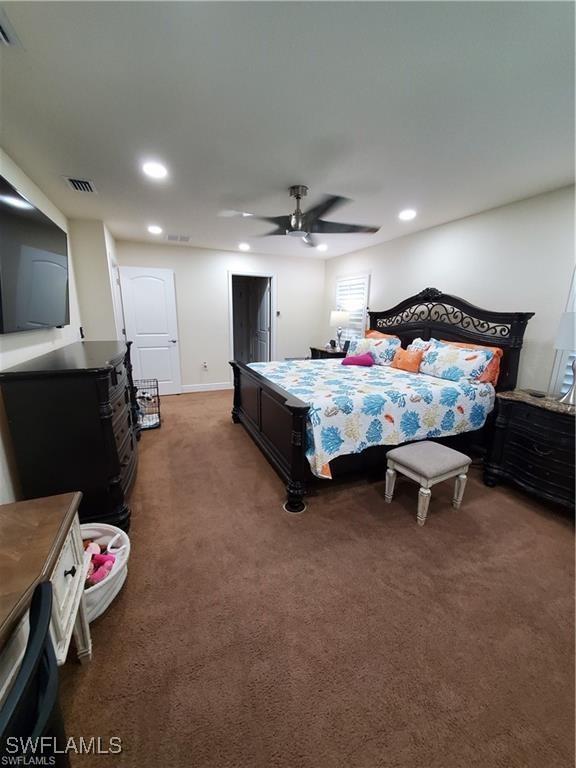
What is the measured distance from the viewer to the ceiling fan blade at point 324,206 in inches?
114

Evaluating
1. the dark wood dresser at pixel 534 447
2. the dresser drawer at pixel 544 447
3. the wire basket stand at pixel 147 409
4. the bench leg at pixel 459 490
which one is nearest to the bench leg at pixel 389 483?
the bench leg at pixel 459 490

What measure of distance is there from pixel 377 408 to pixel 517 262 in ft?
6.90

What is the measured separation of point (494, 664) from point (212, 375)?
16.9ft

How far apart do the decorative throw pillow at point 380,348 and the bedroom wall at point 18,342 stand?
335cm

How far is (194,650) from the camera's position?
141 centimetres

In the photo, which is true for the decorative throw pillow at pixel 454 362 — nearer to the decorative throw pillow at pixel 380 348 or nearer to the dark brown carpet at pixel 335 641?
the decorative throw pillow at pixel 380 348

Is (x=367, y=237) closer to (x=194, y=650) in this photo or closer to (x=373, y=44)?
(x=373, y=44)

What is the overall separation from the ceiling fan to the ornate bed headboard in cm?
132

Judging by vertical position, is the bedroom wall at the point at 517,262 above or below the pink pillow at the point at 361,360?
above

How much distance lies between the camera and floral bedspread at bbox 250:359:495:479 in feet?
7.70

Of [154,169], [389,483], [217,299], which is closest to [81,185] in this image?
[154,169]

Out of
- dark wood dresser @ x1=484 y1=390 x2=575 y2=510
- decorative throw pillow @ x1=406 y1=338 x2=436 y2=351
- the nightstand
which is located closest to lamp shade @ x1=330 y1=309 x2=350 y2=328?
the nightstand

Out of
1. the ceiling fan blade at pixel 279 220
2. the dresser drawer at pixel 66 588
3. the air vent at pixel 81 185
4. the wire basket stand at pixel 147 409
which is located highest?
the air vent at pixel 81 185
